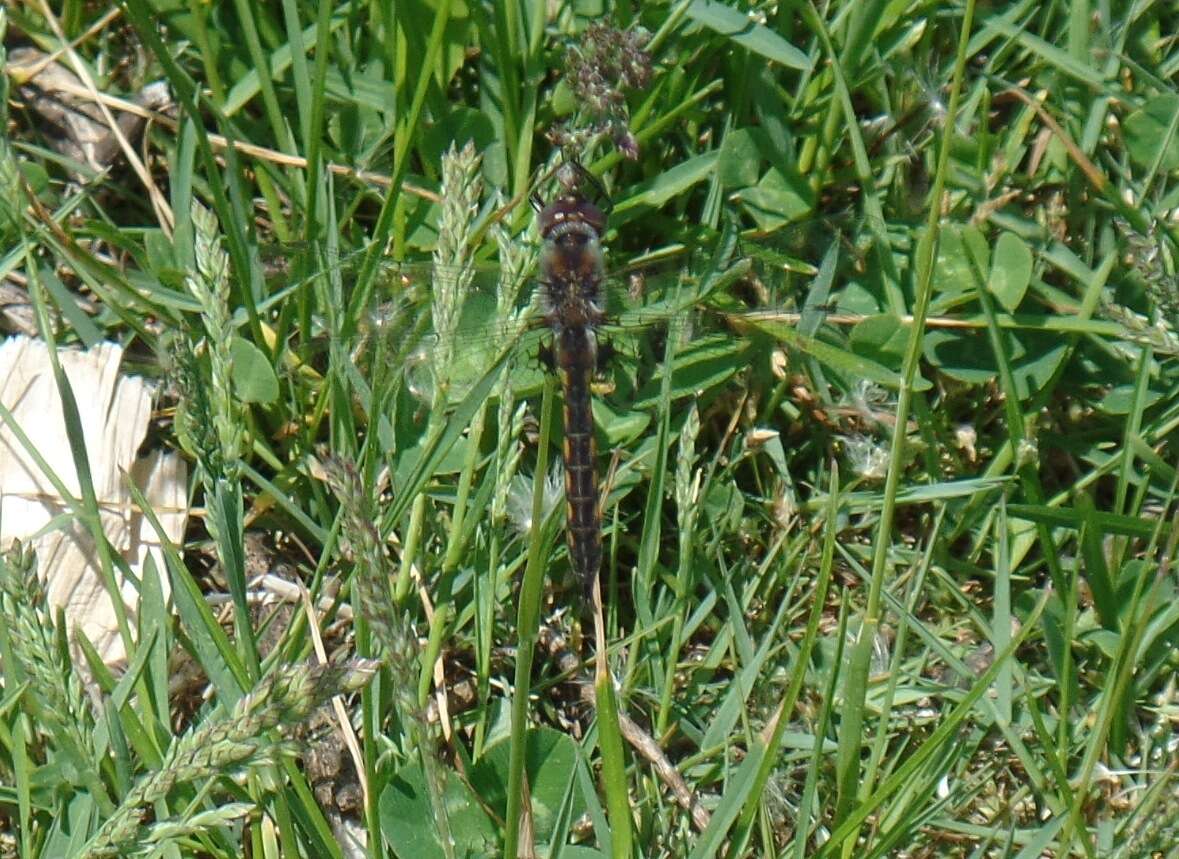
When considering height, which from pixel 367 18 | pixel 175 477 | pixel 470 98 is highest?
pixel 367 18

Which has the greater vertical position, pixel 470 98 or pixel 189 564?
pixel 470 98

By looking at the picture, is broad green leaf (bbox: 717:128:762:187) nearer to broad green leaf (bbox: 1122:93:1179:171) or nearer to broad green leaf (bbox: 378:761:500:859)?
broad green leaf (bbox: 1122:93:1179:171)

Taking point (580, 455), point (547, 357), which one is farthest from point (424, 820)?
point (547, 357)

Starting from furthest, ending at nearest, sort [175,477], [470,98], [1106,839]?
1. [470,98]
2. [175,477]
3. [1106,839]

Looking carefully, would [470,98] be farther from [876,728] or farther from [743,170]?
[876,728]

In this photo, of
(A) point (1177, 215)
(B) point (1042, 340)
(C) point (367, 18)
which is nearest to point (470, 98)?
(C) point (367, 18)

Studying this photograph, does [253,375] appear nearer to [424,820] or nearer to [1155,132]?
[424,820]
